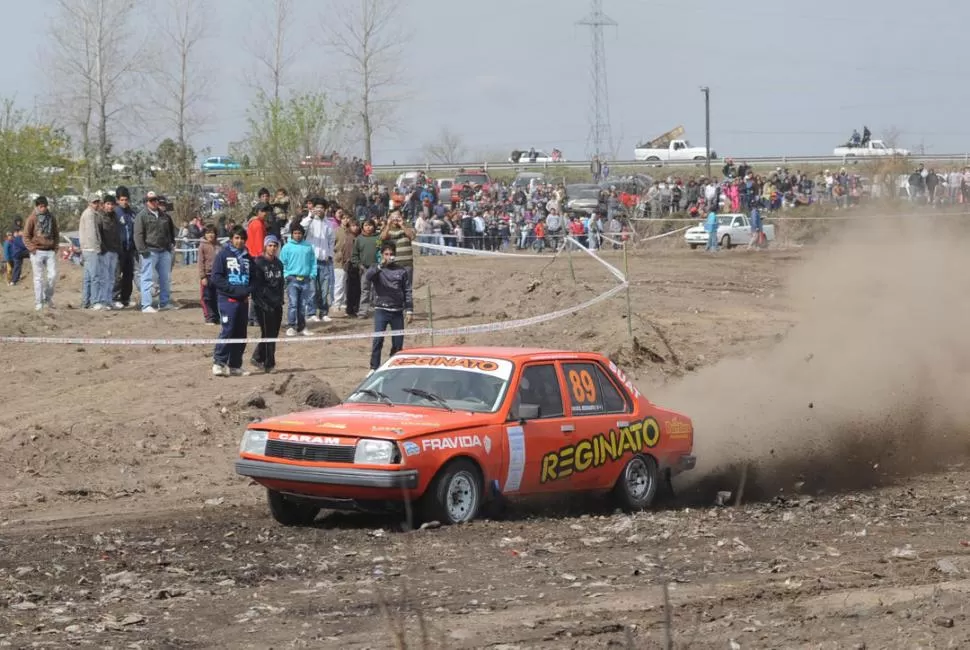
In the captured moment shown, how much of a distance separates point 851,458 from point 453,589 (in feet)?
23.3

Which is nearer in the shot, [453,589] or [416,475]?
[453,589]

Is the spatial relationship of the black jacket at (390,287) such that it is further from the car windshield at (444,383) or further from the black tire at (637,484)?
the black tire at (637,484)

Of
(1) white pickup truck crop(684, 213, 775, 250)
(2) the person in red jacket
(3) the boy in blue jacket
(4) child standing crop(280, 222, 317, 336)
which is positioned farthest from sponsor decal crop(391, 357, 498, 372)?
(1) white pickup truck crop(684, 213, 775, 250)

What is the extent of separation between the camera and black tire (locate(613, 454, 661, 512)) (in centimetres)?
1110

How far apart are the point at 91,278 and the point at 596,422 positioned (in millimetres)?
12762

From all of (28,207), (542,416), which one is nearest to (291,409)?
(542,416)

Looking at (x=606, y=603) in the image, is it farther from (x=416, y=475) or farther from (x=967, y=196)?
(x=967, y=196)

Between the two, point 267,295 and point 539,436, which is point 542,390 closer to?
point 539,436

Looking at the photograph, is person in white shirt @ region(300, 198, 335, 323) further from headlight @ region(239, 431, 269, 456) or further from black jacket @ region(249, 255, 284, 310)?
headlight @ region(239, 431, 269, 456)

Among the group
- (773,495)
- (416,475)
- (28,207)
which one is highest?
(28,207)

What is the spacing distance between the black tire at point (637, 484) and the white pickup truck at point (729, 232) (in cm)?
2821

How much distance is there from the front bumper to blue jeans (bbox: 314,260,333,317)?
11.4m

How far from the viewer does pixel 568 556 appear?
8.55m

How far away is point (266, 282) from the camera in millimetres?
16375
